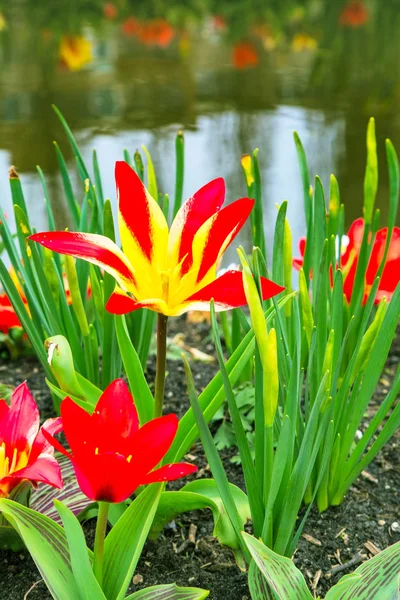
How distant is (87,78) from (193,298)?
4352 millimetres

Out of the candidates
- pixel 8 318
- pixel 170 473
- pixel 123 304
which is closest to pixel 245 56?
pixel 8 318

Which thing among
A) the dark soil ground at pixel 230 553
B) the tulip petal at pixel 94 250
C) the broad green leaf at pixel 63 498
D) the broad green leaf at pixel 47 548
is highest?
the tulip petal at pixel 94 250

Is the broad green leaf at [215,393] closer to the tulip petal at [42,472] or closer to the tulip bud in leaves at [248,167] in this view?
the tulip petal at [42,472]

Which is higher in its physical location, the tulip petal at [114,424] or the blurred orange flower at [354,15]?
the blurred orange flower at [354,15]

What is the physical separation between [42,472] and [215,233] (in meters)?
0.41

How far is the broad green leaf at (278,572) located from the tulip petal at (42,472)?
0.86 feet

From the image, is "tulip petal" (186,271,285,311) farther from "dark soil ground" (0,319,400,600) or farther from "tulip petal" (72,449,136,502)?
"dark soil ground" (0,319,400,600)

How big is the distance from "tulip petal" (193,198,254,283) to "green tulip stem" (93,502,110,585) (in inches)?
13.1

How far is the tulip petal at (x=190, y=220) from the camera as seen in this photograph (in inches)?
41.3

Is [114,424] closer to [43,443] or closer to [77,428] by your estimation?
[77,428]

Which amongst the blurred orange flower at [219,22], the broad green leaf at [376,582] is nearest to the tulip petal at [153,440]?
the broad green leaf at [376,582]

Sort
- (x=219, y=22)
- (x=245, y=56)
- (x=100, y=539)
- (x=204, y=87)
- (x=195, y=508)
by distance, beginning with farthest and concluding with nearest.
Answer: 1. (x=219, y=22)
2. (x=245, y=56)
3. (x=204, y=87)
4. (x=195, y=508)
5. (x=100, y=539)

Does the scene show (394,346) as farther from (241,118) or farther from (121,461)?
(241,118)

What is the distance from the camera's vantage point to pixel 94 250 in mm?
973
